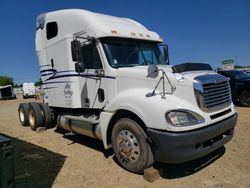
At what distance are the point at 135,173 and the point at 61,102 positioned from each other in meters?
3.69

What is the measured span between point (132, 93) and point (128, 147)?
1.02 metres

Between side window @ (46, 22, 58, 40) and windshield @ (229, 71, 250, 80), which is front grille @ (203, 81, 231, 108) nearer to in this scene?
side window @ (46, 22, 58, 40)

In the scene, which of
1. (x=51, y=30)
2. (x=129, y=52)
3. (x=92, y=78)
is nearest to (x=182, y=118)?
(x=129, y=52)

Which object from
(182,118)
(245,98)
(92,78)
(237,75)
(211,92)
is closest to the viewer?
(182,118)

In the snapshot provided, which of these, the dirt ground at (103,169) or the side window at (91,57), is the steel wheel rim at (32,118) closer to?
the dirt ground at (103,169)

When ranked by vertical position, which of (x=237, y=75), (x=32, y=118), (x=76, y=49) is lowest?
(x=32, y=118)

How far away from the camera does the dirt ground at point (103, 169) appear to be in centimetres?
461

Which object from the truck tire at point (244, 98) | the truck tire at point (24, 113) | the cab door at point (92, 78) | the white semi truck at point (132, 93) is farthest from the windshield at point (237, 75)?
the truck tire at point (24, 113)

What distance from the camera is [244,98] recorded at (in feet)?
43.5

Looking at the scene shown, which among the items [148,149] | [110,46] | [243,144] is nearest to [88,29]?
[110,46]

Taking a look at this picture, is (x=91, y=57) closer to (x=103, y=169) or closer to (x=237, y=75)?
(x=103, y=169)

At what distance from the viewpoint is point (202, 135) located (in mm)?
4344

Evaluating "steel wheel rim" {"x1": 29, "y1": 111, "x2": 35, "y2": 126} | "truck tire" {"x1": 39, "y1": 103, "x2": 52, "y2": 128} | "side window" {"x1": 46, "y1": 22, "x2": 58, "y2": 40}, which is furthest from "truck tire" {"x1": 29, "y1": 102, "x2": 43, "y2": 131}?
"side window" {"x1": 46, "y1": 22, "x2": 58, "y2": 40}

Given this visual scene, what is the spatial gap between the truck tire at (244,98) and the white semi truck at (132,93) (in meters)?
7.77
